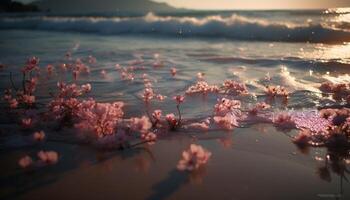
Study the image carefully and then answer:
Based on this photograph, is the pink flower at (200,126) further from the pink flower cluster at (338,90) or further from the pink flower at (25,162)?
the pink flower cluster at (338,90)

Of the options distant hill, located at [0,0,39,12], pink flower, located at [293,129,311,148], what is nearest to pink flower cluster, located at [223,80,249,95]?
pink flower, located at [293,129,311,148]

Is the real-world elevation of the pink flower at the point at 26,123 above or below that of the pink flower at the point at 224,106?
below

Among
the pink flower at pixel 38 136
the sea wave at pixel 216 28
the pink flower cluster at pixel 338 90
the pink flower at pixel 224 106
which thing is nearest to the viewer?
the pink flower at pixel 38 136

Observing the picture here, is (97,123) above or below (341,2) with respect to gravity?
below

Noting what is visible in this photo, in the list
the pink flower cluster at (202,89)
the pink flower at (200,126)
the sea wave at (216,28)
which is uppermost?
the sea wave at (216,28)

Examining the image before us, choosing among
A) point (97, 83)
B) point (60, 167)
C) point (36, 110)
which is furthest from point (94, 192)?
point (97, 83)

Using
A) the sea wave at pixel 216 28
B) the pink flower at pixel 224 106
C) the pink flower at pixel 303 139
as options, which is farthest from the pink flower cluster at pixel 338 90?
the sea wave at pixel 216 28

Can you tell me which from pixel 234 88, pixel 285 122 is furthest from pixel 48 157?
pixel 234 88

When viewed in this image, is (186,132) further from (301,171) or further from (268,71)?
(268,71)

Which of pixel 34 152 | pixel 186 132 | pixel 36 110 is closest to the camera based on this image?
pixel 34 152
